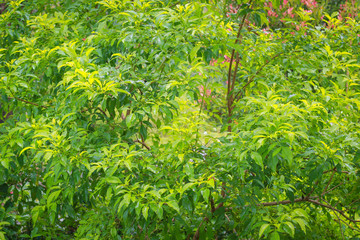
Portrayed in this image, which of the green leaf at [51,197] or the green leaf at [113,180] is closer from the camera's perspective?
the green leaf at [113,180]

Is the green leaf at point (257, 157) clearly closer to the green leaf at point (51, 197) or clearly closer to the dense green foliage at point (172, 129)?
the dense green foliage at point (172, 129)

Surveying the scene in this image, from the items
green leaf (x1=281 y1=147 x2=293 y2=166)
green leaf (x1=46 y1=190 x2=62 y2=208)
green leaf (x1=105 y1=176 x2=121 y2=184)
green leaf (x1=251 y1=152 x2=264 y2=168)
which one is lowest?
green leaf (x1=46 y1=190 x2=62 y2=208)

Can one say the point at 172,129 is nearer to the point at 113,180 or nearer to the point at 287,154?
the point at 113,180

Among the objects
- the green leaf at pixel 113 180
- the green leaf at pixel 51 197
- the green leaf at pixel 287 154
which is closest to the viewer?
the green leaf at pixel 287 154

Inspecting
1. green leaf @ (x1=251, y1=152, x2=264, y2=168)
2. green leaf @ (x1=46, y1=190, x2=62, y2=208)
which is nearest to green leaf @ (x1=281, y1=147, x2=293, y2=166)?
green leaf @ (x1=251, y1=152, x2=264, y2=168)

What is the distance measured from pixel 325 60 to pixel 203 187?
1386 millimetres

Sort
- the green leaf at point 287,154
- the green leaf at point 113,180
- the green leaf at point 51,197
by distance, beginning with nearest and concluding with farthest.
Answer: the green leaf at point 287,154
the green leaf at point 113,180
the green leaf at point 51,197

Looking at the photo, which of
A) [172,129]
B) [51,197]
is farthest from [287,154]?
[51,197]

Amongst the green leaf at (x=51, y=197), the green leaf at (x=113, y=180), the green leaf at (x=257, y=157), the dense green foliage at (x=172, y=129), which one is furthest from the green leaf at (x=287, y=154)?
the green leaf at (x=51, y=197)

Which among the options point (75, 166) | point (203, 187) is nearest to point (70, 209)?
point (75, 166)

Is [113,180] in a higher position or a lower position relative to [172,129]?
lower

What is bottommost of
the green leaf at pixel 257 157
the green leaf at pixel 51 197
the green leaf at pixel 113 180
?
the green leaf at pixel 51 197

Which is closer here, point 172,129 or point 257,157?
point 257,157

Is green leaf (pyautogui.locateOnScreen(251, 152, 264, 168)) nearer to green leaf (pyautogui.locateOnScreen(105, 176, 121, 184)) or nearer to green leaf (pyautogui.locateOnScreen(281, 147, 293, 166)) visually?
green leaf (pyautogui.locateOnScreen(281, 147, 293, 166))
